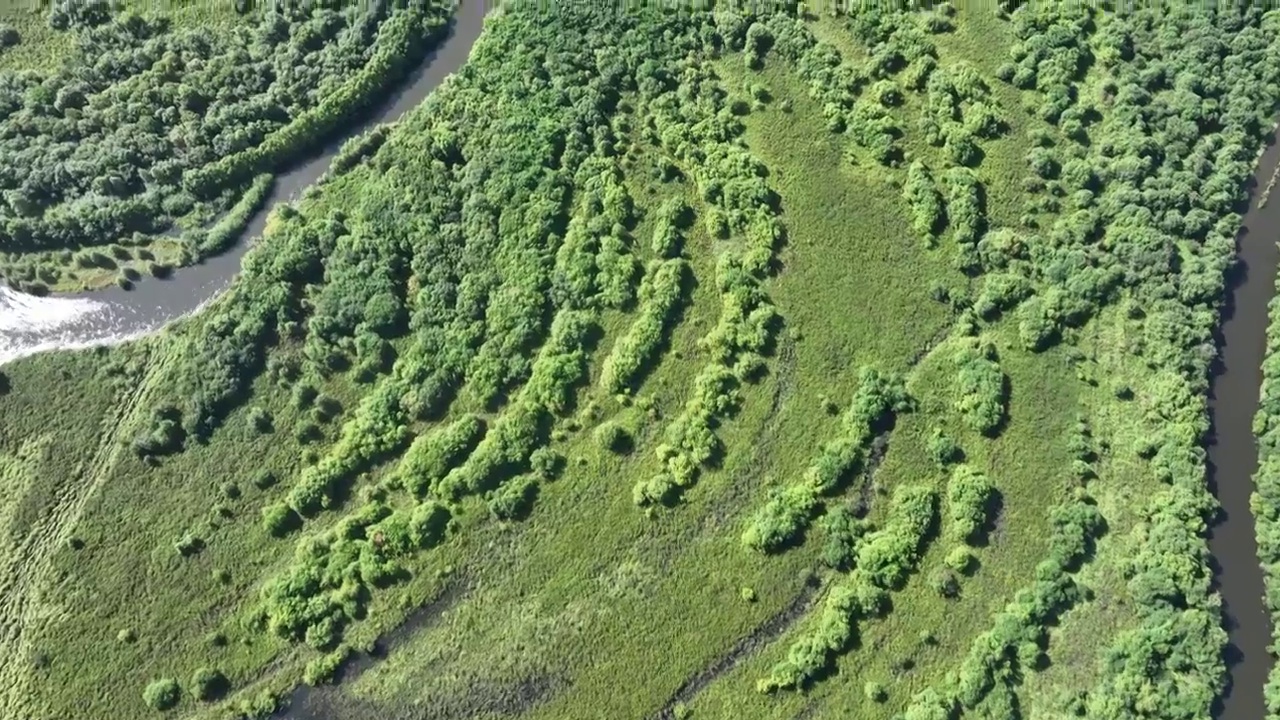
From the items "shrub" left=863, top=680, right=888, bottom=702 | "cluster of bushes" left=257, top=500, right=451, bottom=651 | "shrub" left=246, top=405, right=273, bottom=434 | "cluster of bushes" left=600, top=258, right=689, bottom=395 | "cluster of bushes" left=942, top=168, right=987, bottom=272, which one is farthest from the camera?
"cluster of bushes" left=942, top=168, right=987, bottom=272

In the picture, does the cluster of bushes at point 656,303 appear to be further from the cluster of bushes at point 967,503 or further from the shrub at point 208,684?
the shrub at point 208,684

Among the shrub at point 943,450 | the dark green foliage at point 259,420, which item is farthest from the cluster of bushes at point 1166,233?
the dark green foliage at point 259,420

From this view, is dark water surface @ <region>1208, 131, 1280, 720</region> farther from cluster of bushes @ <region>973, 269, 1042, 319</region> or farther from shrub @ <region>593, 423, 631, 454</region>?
shrub @ <region>593, 423, 631, 454</region>

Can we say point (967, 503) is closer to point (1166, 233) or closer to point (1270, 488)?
point (1270, 488)

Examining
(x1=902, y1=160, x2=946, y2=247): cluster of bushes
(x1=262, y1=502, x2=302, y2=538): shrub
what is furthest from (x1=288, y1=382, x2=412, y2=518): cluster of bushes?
(x1=902, y1=160, x2=946, y2=247): cluster of bushes

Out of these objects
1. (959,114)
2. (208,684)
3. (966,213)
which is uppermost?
(959,114)

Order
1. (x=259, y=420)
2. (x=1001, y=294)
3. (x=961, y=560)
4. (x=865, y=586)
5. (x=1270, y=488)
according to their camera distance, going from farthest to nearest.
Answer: (x=1001, y=294)
(x=259, y=420)
(x=1270, y=488)
(x=961, y=560)
(x=865, y=586)

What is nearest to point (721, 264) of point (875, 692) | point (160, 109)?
point (875, 692)
